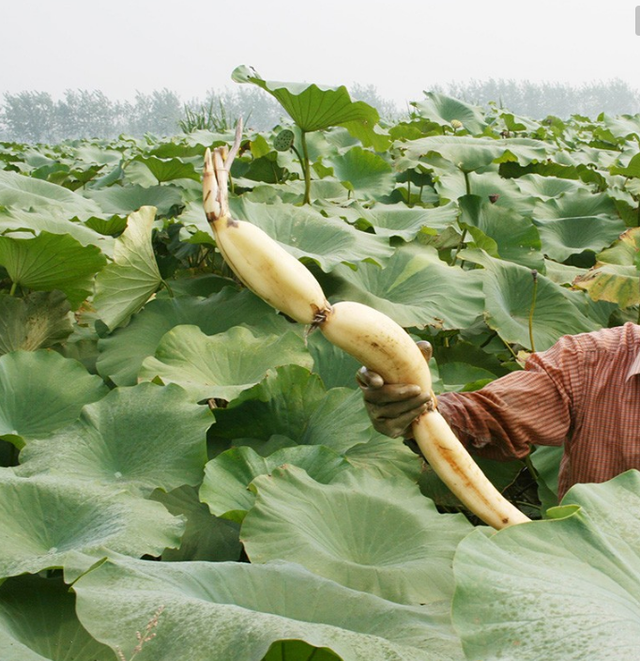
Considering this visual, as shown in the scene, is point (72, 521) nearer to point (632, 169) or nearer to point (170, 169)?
point (170, 169)

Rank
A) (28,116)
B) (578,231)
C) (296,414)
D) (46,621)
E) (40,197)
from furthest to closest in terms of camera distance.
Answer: (28,116) < (578,231) < (40,197) < (296,414) < (46,621)

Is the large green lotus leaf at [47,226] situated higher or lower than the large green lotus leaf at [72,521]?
higher

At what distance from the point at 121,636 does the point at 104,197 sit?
2.44 meters

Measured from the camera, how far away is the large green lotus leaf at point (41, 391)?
171 centimetres

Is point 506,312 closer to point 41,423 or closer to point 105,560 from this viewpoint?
point 41,423

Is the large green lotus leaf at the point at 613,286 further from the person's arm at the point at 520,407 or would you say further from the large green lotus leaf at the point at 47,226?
the large green lotus leaf at the point at 47,226

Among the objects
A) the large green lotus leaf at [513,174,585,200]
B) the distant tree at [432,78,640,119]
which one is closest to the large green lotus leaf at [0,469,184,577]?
the large green lotus leaf at [513,174,585,200]

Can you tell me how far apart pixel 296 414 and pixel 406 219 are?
1162 millimetres

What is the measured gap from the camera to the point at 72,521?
1268mm

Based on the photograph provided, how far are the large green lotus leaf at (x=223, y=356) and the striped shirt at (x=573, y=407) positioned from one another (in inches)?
15.6

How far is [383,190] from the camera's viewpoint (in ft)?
10.6

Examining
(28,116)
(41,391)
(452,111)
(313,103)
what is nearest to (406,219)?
(313,103)

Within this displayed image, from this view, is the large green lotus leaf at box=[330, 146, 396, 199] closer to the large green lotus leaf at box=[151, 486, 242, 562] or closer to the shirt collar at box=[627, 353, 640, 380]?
the shirt collar at box=[627, 353, 640, 380]

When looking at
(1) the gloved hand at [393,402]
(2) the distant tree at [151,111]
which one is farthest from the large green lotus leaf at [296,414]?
(2) the distant tree at [151,111]
